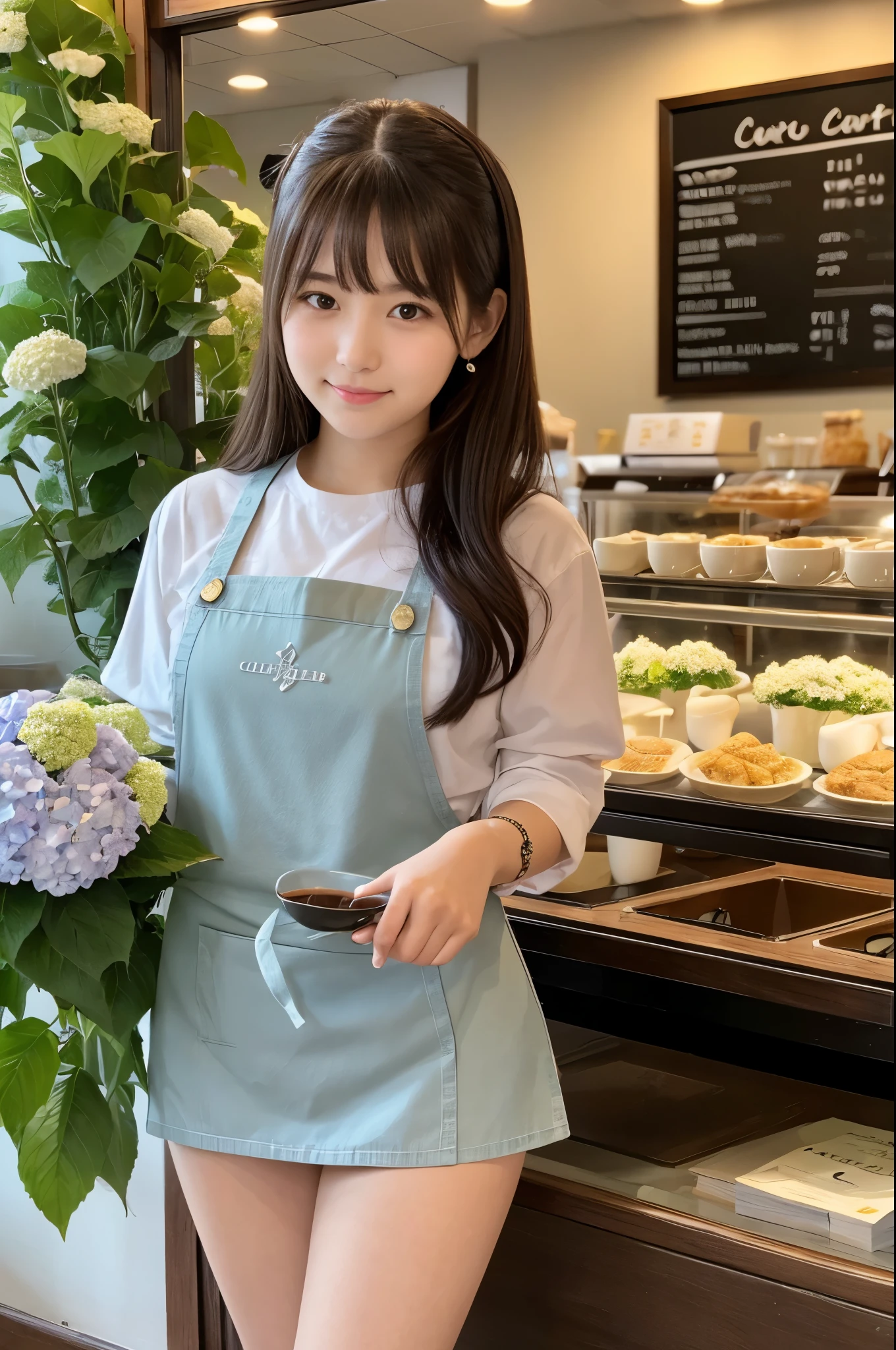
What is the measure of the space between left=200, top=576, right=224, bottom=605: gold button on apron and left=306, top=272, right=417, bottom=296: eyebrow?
0.34m


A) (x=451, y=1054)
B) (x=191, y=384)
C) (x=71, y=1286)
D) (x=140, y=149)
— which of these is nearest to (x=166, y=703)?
(x=451, y=1054)

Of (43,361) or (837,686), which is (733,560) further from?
(43,361)

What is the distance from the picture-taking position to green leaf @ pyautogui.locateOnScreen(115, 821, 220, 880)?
4.54 feet

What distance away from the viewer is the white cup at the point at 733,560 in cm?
174

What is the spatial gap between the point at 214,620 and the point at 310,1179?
0.61 meters

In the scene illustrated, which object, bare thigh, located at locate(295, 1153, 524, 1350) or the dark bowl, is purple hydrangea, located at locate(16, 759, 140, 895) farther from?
bare thigh, located at locate(295, 1153, 524, 1350)

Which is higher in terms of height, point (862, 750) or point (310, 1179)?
point (862, 750)

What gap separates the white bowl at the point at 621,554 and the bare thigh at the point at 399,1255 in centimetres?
86

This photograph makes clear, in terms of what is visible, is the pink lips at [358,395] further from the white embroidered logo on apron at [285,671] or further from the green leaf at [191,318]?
the green leaf at [191,318]

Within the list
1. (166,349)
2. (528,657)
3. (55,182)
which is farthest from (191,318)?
(528,657)

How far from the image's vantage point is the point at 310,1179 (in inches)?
55.3

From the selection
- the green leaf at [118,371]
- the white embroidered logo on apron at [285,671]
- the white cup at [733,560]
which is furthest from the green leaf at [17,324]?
the white cup at [733,560]

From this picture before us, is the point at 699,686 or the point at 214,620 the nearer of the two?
the point at 214,620

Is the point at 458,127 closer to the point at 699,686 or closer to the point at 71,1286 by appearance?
the point at 699,686
